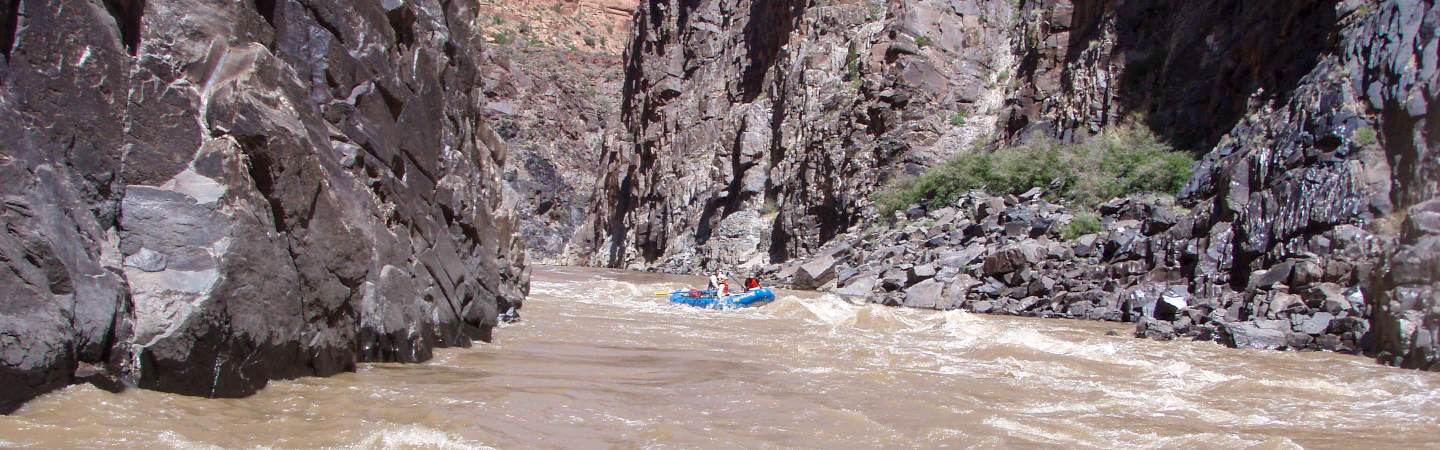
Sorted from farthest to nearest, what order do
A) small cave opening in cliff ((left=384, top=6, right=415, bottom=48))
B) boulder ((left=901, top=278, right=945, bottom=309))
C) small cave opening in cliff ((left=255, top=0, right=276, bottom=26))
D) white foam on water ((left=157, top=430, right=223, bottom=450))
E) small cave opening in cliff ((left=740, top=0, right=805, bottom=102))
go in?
small cave opening in cliff ((left=740, top=0, right=805, bottom=102))
boulder ((left=901, top=278, right=945, bottom=309))
small cave opening in cliff ((left=384, top=6, right=415, bottom=48))
small cave opening in cliff ((left=255, top=0, right=276, bottom=26))
white foam on water ((left=157, top=430, right=223, bottom=450))

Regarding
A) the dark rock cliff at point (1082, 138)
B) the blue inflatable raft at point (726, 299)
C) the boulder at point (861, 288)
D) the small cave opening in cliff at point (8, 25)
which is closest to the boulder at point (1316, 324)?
the dark rock cliff at point (1082, 138)

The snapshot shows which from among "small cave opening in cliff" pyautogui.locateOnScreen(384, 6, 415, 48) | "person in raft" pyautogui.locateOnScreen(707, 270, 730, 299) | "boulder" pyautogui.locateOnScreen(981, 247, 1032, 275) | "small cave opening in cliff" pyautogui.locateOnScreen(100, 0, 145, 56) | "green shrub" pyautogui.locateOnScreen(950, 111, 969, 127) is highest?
"green shrub" pyautogui.locateOnScreen(950, 111, 969, 127)

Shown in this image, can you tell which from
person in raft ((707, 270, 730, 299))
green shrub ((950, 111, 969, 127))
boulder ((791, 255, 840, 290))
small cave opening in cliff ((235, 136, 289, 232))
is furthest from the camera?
green shrub ((950, 111, 969, 127))

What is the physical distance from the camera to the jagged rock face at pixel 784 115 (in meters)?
31.2

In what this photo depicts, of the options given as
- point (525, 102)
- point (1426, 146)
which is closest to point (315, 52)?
point (1426, 146)

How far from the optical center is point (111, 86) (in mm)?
4473

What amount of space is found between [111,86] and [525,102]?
69300mm

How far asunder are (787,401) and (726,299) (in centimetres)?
1052

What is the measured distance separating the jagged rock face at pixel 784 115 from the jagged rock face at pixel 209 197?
24461mm

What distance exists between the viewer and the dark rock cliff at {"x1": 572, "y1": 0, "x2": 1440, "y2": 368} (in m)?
11.6

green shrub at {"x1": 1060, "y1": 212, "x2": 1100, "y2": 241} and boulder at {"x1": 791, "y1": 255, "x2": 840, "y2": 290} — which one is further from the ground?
green shrub at {"x1": 1060, "y1": 212, "x2": 1100, "y2": 241}

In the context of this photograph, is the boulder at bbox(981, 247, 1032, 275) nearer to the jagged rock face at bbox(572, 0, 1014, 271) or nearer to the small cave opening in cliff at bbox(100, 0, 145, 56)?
the jagged rock face at bbox(572, 0, 1014, 271)

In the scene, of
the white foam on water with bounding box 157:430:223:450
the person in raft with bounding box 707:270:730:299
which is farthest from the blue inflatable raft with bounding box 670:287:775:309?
the white foam on water with bounding box 157:430:223:450

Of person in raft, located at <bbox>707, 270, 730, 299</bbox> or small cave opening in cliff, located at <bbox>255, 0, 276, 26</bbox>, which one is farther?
person in raft, located at <bbox>707, 270, 730, 299</bbox>
